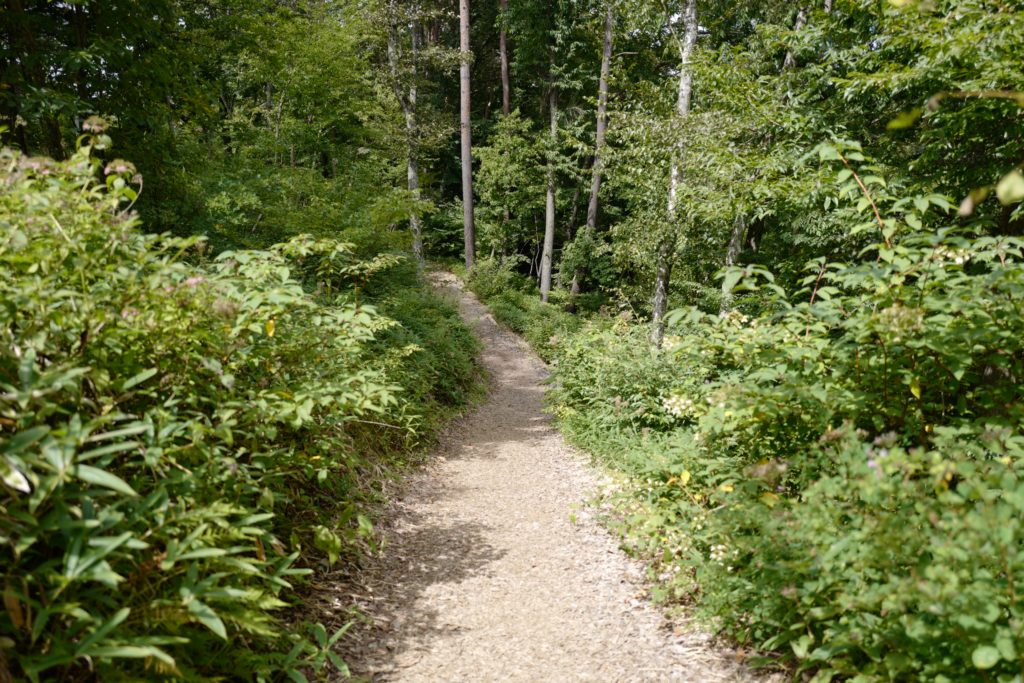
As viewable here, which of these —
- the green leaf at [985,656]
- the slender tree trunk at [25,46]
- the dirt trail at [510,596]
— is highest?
the slender tree trunk at [25,46]

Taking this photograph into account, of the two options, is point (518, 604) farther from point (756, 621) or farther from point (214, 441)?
point (214, 441)

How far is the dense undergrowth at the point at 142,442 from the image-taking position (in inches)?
71.9

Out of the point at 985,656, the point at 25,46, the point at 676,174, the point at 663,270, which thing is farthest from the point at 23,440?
the point at 663,270

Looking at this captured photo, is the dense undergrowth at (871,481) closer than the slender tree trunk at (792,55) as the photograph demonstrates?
Yes

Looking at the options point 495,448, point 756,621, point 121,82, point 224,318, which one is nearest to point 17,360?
point 224,318

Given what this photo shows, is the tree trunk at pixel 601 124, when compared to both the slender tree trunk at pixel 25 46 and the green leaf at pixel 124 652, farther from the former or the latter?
the green leaf at pixel 124 652

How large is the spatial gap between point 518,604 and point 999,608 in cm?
269

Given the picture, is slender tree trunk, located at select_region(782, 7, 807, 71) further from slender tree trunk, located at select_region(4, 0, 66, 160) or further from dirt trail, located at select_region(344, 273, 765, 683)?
slender tree trunk, located at select_region(4, 0, 66, 160)

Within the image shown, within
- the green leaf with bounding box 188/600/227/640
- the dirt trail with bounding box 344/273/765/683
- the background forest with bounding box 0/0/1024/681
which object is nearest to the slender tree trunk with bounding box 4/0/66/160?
the background forest with bounding box 0/0/1024/681

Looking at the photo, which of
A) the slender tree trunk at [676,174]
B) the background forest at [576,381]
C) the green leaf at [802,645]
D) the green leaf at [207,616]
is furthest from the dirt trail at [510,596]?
the slender tree trunk at [676,174]

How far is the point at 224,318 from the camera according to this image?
2.76 meters

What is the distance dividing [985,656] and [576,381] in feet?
24.1

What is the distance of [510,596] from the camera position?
3.95 m

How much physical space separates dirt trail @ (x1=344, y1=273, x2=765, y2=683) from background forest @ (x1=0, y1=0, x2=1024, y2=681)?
1.01 ft
